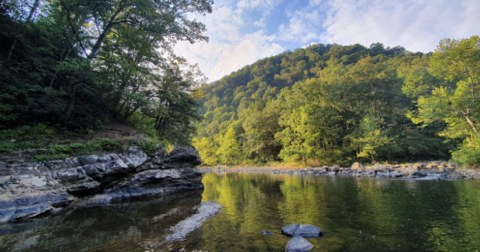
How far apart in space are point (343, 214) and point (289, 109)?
129 feet

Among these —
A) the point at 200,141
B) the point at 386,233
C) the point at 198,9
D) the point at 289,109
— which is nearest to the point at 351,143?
the point at 289,109

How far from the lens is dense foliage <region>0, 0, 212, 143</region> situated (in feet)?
45.5

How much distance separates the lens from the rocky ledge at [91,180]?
33.1ft

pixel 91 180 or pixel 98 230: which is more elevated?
pixel 91 180

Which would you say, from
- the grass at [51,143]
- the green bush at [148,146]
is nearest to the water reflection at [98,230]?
the grass at [51,143]

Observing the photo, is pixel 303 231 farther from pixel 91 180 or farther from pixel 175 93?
pixel 175 93

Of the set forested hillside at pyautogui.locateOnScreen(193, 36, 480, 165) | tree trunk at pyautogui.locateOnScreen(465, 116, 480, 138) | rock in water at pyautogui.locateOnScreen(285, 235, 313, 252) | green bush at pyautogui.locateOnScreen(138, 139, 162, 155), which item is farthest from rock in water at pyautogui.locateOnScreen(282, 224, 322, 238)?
tree trunk at pyautogui.locateOnScreen(465, 116, 480, 138)

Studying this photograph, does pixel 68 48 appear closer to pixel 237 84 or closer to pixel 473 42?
pixel 473 42

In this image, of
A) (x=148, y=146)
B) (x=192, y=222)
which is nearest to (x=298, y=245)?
(x=192, y=222)

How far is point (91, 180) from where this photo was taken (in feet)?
43.1

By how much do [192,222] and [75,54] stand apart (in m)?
15.8

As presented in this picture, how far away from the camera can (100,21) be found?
1688cm

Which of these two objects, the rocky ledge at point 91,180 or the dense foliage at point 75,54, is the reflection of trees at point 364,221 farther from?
the dense foliage at point 75,54

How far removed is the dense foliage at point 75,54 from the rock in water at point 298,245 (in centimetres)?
1334
